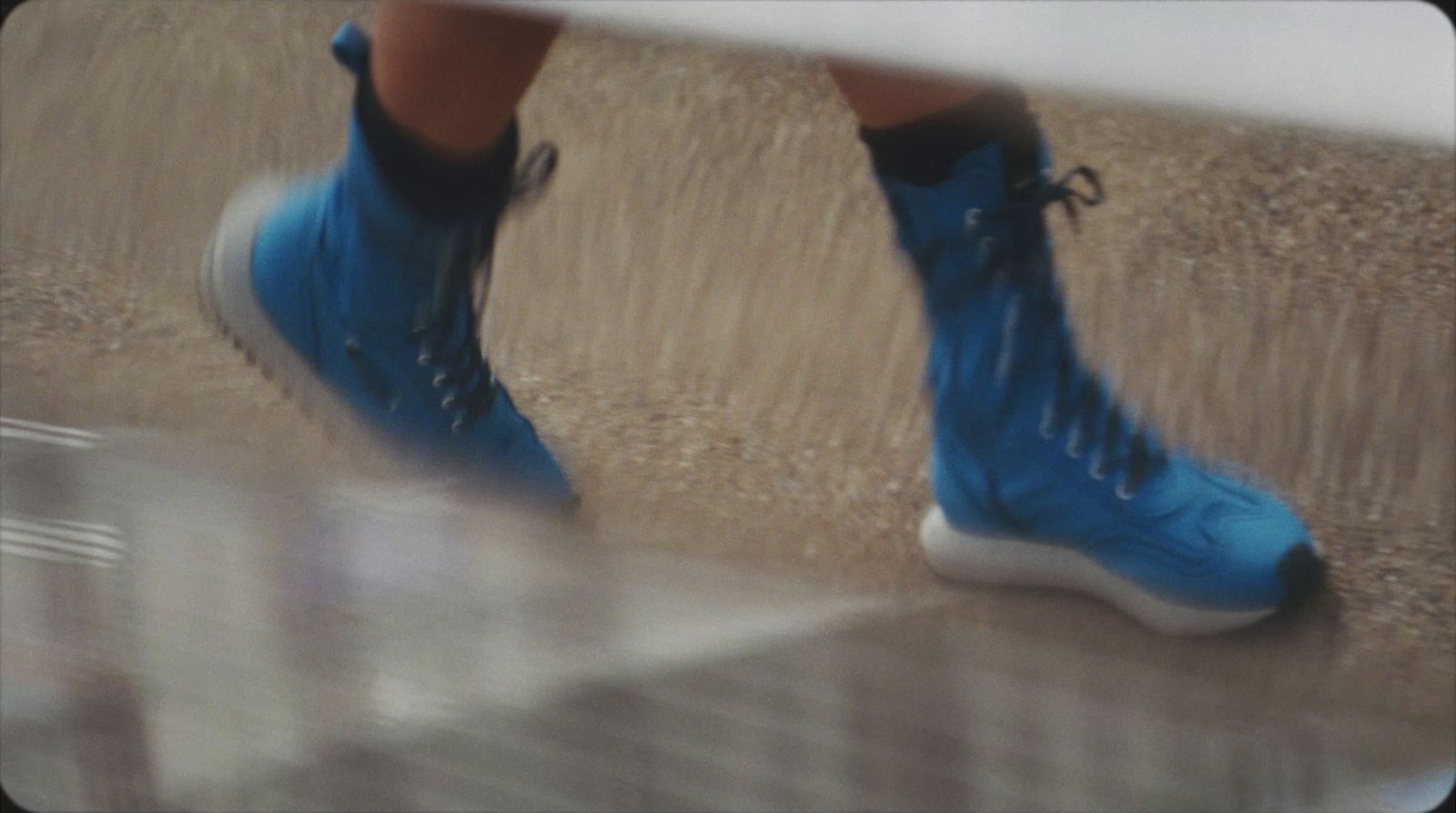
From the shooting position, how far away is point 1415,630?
1374mm

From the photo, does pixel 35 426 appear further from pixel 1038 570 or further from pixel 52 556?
pixel 1038 570

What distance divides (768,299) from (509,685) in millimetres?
452

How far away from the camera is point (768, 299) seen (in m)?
1.48

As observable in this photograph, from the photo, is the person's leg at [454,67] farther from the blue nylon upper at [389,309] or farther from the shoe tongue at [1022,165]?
the shoe tongue at [1022,165]

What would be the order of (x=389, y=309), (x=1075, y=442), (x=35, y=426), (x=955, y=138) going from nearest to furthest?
1. (x=955, y=138)
2. (x=1075, y=442)
3. (x=389, y=309)
4. (x=35, y=426)

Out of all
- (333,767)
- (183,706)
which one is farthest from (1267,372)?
(183,706)

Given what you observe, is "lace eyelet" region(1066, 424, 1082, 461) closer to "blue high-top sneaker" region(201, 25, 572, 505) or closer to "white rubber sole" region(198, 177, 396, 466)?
"blue high-top sneaker" region(201, 25, 572, 505)

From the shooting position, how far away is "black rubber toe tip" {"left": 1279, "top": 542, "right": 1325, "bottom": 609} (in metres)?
1.42

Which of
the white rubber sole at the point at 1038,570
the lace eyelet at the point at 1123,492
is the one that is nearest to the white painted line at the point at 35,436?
the white rubber sole at the point at 1038,570

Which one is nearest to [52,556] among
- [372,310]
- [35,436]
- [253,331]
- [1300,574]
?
[35,436]

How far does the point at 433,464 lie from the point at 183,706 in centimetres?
34

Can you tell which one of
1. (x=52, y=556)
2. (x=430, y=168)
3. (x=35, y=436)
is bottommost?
(x=52, y=556)

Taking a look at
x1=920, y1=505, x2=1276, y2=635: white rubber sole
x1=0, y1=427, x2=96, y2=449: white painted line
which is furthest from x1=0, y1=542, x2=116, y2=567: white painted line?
x1=920, y1=505, x2=1276, y2=635: white rubber sole

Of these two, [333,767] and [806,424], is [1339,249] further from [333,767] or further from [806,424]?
[333,767]
